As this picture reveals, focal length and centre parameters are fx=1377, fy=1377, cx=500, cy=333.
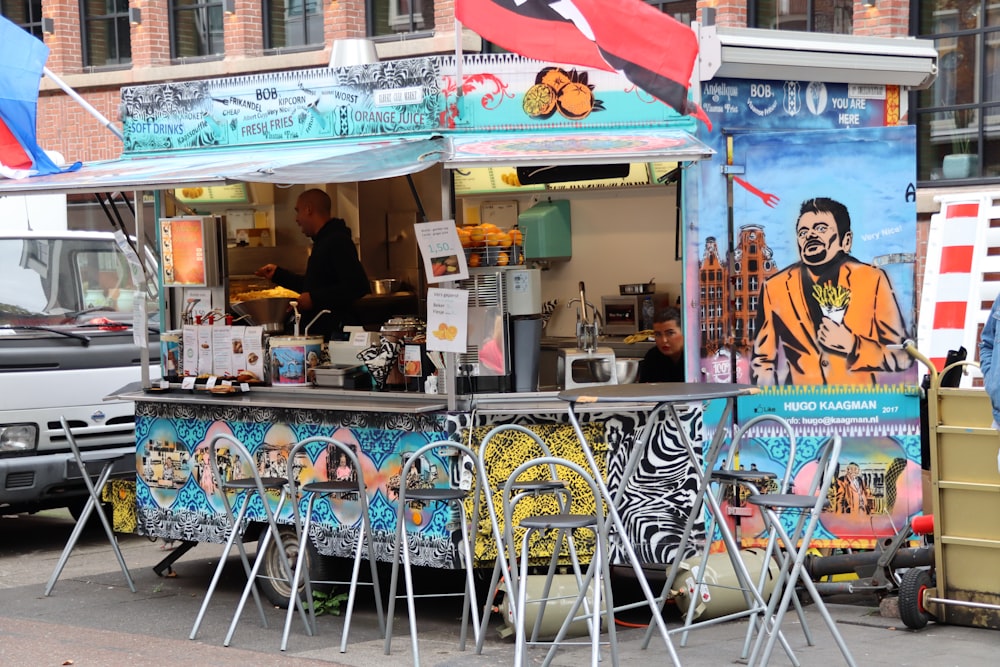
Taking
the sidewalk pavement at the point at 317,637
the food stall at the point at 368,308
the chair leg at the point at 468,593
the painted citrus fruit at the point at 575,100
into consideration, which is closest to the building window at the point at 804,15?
the food stall at the point at 368,308

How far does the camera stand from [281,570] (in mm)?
8078

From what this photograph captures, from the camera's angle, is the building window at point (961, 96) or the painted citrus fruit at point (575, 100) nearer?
the painted citrus fruit at point (575, 100)

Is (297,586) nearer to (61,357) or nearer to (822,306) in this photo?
(822,306)

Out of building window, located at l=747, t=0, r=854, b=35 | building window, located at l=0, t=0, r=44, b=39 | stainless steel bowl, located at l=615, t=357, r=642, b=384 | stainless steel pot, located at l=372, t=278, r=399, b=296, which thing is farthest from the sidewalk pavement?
building window, located at l=0, t=0, r=44, b=39

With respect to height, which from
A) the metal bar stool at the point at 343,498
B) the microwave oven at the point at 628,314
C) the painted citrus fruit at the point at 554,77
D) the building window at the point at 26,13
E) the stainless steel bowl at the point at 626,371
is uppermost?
the building window at the point at 26,13

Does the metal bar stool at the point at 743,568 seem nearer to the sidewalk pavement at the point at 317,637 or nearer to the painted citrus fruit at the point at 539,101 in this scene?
the sidewalk pavement at the point at 317,637

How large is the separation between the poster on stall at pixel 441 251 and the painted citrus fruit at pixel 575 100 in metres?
0.90

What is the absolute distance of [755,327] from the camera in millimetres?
7715

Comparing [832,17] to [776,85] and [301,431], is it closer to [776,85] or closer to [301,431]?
[776,85]

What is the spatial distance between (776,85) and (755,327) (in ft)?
4.50

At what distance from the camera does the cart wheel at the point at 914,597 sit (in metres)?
6.84

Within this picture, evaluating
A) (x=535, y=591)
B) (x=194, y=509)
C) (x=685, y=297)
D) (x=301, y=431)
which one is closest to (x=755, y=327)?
(x=685, y=297)

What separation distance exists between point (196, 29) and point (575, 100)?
13.7 metres

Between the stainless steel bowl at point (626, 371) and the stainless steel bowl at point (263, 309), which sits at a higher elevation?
the stainless steel bowl at point (263, 309)
